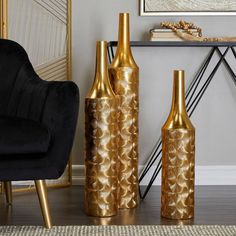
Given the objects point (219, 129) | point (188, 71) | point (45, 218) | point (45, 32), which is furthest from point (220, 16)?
point (45, 218)

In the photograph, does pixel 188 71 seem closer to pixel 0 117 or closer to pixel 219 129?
pixel 219 129

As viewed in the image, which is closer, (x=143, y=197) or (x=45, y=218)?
(x=45, y=218)

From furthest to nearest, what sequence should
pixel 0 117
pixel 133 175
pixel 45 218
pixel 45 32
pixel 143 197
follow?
pixel 45 32
pixel 143 197
pixel 133 175
pixel 0 117
pixel 45 218

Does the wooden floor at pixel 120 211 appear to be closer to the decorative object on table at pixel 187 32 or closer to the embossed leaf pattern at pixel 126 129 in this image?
the embossed leaf pattern at pixel 126 129

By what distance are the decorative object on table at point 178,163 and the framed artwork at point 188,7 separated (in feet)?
2.89

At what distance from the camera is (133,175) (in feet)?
10.7

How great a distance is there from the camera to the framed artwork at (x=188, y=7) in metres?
3.84

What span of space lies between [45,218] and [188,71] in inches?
59.2

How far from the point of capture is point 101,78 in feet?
10.0

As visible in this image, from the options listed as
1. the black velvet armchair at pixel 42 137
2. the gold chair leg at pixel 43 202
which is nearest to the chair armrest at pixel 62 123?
the black velvet armchair at pixel 42 137

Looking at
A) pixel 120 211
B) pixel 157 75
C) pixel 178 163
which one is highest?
pixel 157 75

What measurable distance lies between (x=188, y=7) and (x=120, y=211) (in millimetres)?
1382

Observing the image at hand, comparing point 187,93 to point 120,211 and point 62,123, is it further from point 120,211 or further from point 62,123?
point 62,123

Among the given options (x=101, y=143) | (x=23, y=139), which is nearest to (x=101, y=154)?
(x=101, y=143)
